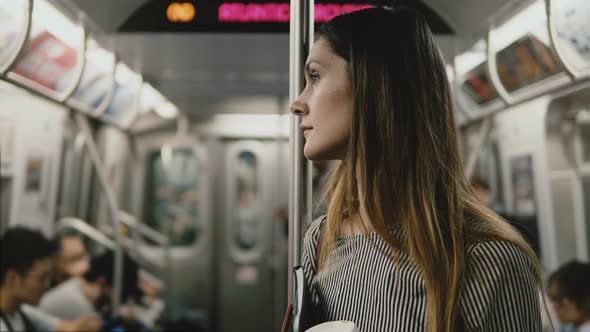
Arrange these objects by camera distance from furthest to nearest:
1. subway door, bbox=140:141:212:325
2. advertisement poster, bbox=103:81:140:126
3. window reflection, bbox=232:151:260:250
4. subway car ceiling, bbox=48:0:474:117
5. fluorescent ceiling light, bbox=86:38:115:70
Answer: window reflection, bbox=232:151:260:250
subway door, bbox=140:141:212:325
advertisement poster, bbox=103:81:140:126
fluorescent ceiling light, bbox=86:38:115:70
subway car ceiling, bbox=48:0:474:117

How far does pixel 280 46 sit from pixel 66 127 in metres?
2.05

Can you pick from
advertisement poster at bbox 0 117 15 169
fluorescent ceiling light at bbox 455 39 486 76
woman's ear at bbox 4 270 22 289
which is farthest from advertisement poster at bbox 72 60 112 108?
fluorescent ceiling light at bbox 455 39 486 76

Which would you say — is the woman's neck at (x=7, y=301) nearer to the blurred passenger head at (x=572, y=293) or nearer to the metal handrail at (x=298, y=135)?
the metal handrail at (x=298, y=135)

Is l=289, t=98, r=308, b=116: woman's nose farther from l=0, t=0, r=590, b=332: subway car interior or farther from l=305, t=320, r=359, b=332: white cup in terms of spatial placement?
l=0, t=0, r=590, b=332: subway car interior

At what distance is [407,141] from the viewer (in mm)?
897

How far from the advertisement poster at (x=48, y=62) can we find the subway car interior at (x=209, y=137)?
0.01 m

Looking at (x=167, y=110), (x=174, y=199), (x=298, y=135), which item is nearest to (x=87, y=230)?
(x=174, y=199)

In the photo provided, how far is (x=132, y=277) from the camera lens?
164 inches

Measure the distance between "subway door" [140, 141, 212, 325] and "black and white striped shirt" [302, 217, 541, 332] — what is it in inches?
137

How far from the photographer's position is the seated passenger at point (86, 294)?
3.41m

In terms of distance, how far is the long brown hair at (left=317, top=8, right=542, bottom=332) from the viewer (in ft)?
2.78

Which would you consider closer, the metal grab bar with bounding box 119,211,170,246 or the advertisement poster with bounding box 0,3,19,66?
the advertisement poster with bounding box 0,3,19,66

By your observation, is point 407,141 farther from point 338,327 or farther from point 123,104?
point 123,104

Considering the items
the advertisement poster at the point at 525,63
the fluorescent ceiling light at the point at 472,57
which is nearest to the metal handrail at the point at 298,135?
the fluorescent ceiling light at the point at 472,57
